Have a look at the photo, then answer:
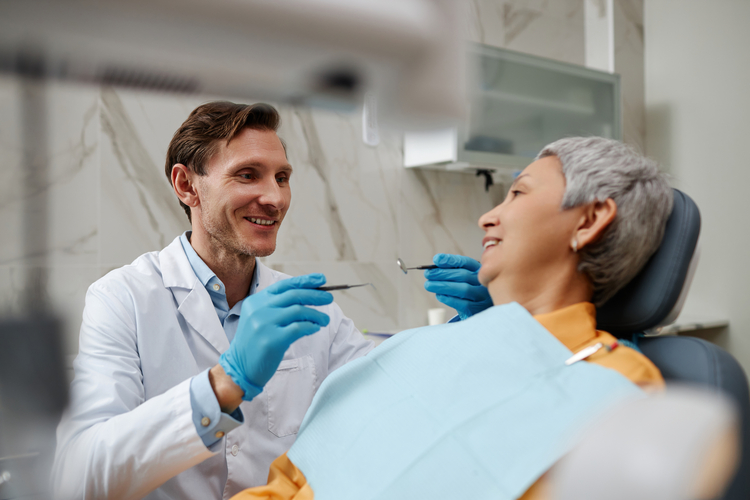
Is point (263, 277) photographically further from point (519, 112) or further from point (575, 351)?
point (519, 112)

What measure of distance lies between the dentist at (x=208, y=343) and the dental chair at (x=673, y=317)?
0.61m

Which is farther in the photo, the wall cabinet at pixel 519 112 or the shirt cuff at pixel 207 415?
the wall cabinet at pixel 519 112

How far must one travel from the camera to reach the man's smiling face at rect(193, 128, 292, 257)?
4.45 ft

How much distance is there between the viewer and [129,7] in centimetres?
16

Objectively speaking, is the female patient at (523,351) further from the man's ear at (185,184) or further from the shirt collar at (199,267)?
the man's ear at (185,184)

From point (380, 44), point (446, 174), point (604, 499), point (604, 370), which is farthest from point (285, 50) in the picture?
point (446, 174)

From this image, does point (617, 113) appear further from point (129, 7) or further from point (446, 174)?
point (129, 7)

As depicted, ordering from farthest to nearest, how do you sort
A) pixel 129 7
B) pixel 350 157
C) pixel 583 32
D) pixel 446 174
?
pixel 583 32 → pixel 446 174 → pixel 350 157 → pixel 129 7

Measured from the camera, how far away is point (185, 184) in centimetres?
146

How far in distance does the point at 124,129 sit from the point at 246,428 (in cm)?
130

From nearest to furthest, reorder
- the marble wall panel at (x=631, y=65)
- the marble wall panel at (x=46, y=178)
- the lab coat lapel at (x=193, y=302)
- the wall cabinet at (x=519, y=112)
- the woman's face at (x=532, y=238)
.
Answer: the marble wall panel at (x=46, y=178)
the woman's face at (x=532, y=238)
the lab coat lapel at (x=193, y=302)
the wall cabinet at (x=519, y=112)
the marble wall panel at (x=631, y=65)

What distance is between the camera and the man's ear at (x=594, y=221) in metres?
1.02

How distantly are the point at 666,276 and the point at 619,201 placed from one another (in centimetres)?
16

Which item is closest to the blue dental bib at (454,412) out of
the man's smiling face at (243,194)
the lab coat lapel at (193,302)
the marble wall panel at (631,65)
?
the lab coat lapel at (193,302)
